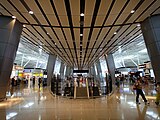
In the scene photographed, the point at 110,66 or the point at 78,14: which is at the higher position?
the point at 110,66

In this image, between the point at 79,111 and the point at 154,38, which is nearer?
the point at 79,111

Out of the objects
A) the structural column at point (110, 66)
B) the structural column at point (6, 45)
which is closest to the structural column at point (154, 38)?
the structural column at point (6, 45)

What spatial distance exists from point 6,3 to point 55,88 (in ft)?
37.3

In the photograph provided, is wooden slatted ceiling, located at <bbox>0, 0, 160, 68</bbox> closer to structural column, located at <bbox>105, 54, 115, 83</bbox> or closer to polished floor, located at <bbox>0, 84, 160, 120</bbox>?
polished floor, located at <bbox>0, 84, 160, 120</bbox>

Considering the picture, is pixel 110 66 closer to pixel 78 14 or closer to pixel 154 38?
pixel 154 38

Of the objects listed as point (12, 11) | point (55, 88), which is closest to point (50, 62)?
point (55, 88)

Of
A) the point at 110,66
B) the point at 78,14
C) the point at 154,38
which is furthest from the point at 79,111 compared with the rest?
the point at 110,66

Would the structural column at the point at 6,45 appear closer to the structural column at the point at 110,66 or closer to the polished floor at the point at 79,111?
the polished floor at the point at 79,111

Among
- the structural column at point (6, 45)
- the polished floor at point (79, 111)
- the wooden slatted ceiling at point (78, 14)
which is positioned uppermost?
the wooden slatted ceiling at point (78, 14)

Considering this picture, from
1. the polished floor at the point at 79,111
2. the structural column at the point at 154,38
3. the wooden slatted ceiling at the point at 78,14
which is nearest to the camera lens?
the polished floor at the point at 79,111

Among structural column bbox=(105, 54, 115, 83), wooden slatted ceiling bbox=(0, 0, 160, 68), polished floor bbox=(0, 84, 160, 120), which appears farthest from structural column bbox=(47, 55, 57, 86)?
polished floor bbox=(0, 84, 160, 120)

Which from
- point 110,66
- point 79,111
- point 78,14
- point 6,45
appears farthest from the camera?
point 110,66

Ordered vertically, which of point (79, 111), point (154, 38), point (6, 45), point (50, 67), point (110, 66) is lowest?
point (79, 111)

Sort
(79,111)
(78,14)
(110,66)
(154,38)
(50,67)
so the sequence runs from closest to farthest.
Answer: (79,111), (78,14), (154,38), (110,66), (50,67)
